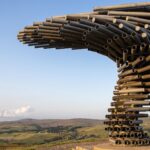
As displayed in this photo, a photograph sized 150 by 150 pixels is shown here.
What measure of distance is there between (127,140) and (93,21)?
697 cm

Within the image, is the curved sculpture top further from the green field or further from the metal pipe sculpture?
the green field

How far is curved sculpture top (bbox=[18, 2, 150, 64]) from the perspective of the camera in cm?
1847

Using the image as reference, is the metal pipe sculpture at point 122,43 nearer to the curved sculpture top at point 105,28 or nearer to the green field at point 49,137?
the curved sculpture top at point 105,28

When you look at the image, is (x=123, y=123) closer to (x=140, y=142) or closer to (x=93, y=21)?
(x=140, y=142)

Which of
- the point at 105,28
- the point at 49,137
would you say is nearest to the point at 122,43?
the point at 105,28

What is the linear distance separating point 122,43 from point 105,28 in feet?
6.00

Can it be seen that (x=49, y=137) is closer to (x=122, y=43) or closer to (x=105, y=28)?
(x=122, y=43)

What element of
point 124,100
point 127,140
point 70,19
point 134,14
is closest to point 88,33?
point 70,19

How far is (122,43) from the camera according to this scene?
66.5ft

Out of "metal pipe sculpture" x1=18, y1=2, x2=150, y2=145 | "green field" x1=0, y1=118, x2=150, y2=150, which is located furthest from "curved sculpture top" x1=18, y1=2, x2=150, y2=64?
"green field" x1=0, y1=118, x2=150, y2=150

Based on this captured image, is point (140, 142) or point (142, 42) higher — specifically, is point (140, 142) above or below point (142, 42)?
below

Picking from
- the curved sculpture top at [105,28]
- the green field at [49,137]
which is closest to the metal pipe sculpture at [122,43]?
the curved sculpture top at [105,28]

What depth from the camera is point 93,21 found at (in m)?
18.7

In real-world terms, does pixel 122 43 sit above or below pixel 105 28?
below
